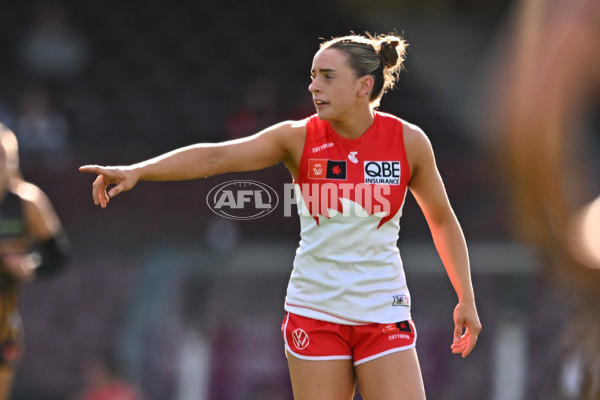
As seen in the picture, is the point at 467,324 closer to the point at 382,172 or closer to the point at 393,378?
the point at 393,378

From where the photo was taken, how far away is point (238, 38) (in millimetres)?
9648

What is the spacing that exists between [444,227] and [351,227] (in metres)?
0.43

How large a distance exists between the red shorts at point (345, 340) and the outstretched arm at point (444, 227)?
27 cm

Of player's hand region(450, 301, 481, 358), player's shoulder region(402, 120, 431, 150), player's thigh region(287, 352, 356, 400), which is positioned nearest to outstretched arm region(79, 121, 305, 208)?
player's shoulder region(402, 120, 431, 150)

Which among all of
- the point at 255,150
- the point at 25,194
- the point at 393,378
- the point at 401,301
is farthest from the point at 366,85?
the point at 25,194

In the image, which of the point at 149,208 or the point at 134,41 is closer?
the point at 149,208

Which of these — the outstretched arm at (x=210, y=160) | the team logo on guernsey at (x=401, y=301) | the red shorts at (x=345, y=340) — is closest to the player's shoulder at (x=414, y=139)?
the outstretched arm at (x=210, y=160)

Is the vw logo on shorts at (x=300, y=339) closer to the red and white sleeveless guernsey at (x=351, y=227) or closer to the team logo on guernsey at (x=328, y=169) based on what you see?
the red and white sleeveless guernsey at (x=351, y=227)

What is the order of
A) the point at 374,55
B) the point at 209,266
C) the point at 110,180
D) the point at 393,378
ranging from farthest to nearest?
the point at 209,266, the point at 374,55, the point at 393,378, the point at 110,180

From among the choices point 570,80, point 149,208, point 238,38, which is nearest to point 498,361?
point 149,208

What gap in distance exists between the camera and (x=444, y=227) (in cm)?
312

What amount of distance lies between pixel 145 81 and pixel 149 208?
225 cm

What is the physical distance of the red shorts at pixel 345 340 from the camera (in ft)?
9.41

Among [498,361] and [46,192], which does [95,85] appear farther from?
[498,361]
